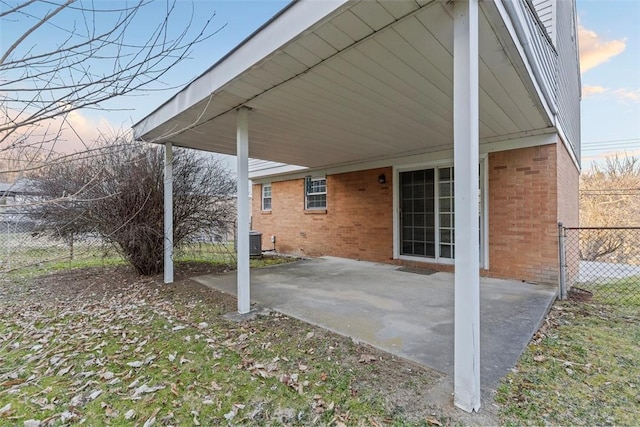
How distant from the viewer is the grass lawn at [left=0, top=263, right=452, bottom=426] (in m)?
2.00

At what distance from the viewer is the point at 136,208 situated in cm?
586

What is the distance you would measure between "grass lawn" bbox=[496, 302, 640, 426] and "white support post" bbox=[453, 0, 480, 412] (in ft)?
1.11

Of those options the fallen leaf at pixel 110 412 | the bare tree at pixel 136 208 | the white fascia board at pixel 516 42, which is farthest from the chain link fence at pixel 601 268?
the bare tree at pixel 136 208

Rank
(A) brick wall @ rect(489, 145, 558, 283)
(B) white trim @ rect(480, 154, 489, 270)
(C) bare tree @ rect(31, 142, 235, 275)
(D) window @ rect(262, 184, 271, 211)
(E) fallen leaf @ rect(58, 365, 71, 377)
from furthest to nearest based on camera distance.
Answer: (D) window @ rect(262, 184, 271, 211), (B) white trim @ rect(480, 154, 489, 270), (C) bare tree @ rect(31, 142, 235, 275), (A) brick wall @ rect(489, 145, 558, 283), (E) fallen leaf @ rect(58, 365, 71, 377)

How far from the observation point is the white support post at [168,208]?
18.0 ft

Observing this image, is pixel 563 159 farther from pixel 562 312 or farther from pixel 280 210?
pixel 280 210

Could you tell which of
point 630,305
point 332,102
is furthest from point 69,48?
point 630,305

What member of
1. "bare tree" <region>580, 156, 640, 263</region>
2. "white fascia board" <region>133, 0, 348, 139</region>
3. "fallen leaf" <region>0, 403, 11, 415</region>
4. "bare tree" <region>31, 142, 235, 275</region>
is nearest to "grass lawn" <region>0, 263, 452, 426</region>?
Result: "fallen leaf" <region>0, 403, 11, 415</region>

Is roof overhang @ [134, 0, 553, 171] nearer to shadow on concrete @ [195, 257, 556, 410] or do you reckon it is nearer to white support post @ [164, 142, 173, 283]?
white support post @ [164, 142, 173, 283]

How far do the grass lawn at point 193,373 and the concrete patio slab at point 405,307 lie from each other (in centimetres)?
35

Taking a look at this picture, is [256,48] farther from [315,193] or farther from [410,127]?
[315,193]

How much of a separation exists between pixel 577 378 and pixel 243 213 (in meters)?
3.73

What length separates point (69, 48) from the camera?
134 cm

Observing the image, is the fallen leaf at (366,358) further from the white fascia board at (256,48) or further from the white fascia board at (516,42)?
the white fascia board at (516,42)
